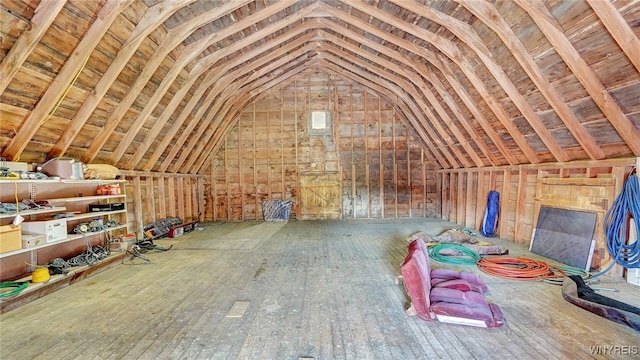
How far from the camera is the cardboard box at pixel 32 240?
10.2 ft

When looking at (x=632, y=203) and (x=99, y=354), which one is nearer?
(x=99, y=354)

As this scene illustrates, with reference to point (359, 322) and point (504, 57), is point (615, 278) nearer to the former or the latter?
point (504, 57)

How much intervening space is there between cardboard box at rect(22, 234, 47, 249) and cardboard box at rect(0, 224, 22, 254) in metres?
0.09

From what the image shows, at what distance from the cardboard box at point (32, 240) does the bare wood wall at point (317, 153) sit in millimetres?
5189

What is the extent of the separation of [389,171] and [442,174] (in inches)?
59.5

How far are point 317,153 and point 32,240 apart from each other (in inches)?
251

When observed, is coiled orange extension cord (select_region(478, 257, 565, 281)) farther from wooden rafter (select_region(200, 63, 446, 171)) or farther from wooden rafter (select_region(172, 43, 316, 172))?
wooden rafter (select_region(172, 43, 316, 172))

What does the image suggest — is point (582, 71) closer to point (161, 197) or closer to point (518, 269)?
point (518, 269)

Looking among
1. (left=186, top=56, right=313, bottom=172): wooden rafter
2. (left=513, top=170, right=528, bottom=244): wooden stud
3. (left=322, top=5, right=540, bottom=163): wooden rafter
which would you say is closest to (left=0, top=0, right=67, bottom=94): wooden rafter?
(left=322, top=5, right=540, bottom=163): wooden rafter

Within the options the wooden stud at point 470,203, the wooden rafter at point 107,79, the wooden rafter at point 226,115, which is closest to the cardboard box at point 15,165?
the wooden rafter at point 107,79

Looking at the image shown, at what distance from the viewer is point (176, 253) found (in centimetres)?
493

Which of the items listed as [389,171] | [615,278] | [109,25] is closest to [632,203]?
[615,278]

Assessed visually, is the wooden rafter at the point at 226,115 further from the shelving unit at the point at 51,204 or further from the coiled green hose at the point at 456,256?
the coiled green hose at the point at 456,256

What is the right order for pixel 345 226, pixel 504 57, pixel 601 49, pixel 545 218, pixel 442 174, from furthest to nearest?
pixel 442 174 < pixel 345 226 < pixel 545 218 < pixel 504 57 < pixel 601 49
